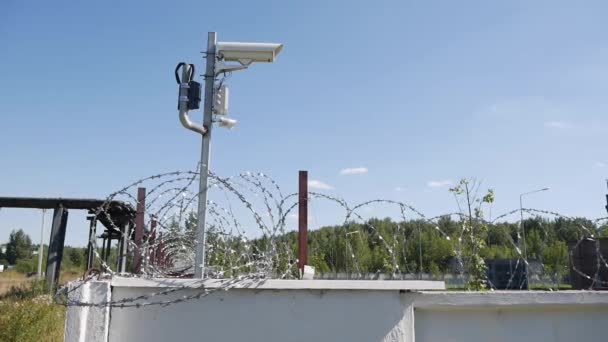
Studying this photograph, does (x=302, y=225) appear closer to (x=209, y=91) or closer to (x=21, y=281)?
(x=209, y=91)

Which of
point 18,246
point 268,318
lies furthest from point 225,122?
point 18,246

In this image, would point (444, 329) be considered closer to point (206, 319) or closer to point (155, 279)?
point (206, 319)

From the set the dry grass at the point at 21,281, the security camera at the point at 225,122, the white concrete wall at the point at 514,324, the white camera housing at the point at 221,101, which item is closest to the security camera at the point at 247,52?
the white camera housing at the point at 221,101

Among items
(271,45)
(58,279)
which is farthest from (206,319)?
(58,279)

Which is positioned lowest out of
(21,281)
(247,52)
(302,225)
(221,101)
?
(21,281)

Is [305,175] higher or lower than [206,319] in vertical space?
higher

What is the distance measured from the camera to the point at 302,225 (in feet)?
10.5

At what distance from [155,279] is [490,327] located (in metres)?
2.08

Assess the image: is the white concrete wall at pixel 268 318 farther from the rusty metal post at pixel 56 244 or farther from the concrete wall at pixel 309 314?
the rusty metal post at pixel 56 244

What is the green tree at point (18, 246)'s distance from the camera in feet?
Answer: 237

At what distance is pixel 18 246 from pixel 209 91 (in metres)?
85.2

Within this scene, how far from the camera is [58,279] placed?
13766mm

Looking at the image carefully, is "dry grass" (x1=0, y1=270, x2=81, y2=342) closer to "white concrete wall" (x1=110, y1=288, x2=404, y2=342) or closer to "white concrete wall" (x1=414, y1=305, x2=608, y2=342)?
"white concrete wall" (x1=110, y1=288, x2=404, y2=342)

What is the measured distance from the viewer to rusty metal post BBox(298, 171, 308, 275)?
3.17 metres
